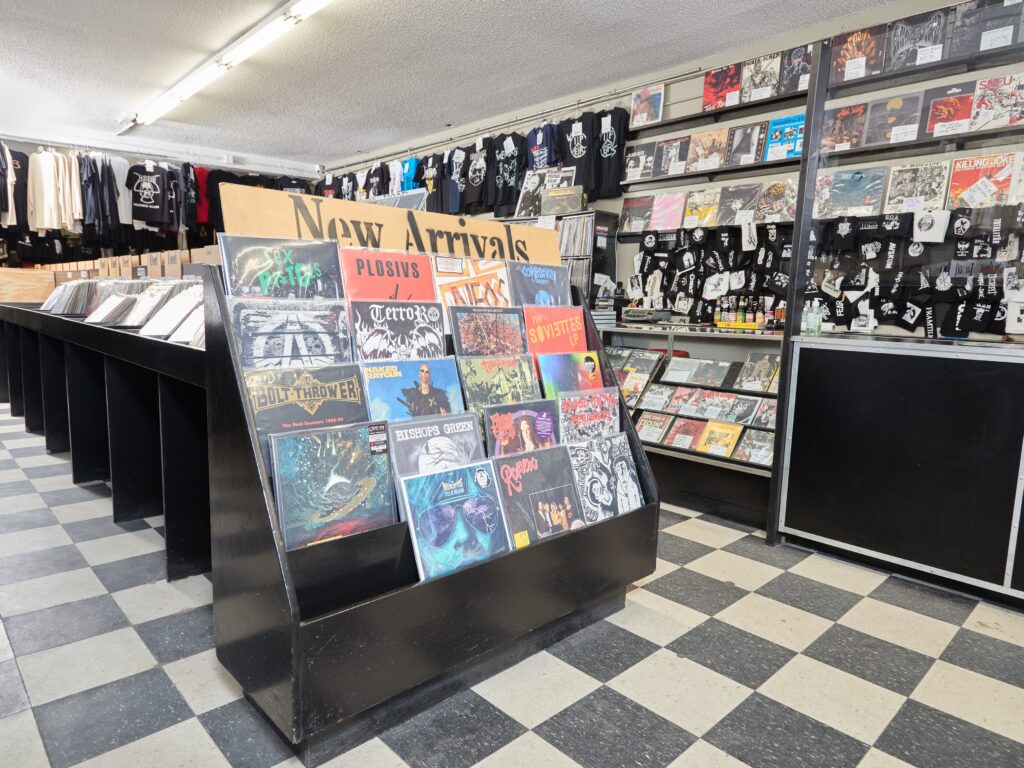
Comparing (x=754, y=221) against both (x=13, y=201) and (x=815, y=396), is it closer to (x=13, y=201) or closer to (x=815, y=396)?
(x=815, y=396)

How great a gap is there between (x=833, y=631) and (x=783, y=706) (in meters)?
0.54

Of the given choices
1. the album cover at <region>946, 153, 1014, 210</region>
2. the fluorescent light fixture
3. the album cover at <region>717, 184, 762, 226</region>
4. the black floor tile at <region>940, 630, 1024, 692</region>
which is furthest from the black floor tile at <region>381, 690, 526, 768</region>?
the fluorescent light fixture

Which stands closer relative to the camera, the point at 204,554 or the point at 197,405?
the point at 197,405

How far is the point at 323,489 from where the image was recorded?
4.37 ft

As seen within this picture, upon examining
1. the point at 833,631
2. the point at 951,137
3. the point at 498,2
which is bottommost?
the point at 833,631

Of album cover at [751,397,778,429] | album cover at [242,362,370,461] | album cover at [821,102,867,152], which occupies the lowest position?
album cover at [751,397,778,429]

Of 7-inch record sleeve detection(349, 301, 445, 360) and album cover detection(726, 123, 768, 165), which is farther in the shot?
album cover detection(726, 123, 768, 165)

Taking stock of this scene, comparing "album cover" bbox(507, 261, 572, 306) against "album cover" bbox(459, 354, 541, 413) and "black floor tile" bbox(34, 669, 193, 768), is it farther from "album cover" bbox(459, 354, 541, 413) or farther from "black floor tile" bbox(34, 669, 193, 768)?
"black floor tile" bbox(34, 669, 193, 768)

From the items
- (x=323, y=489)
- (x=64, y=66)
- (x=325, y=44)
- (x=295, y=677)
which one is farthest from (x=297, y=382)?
(x=64, y=66)

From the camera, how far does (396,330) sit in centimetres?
160

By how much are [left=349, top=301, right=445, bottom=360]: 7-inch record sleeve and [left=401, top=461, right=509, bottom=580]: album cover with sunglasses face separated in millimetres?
350

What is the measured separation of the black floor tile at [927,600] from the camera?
2111 mm

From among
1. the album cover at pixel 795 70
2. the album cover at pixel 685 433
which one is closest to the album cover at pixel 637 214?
the album cover at pixel 795 70

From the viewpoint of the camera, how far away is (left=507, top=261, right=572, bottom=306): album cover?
1959mm
